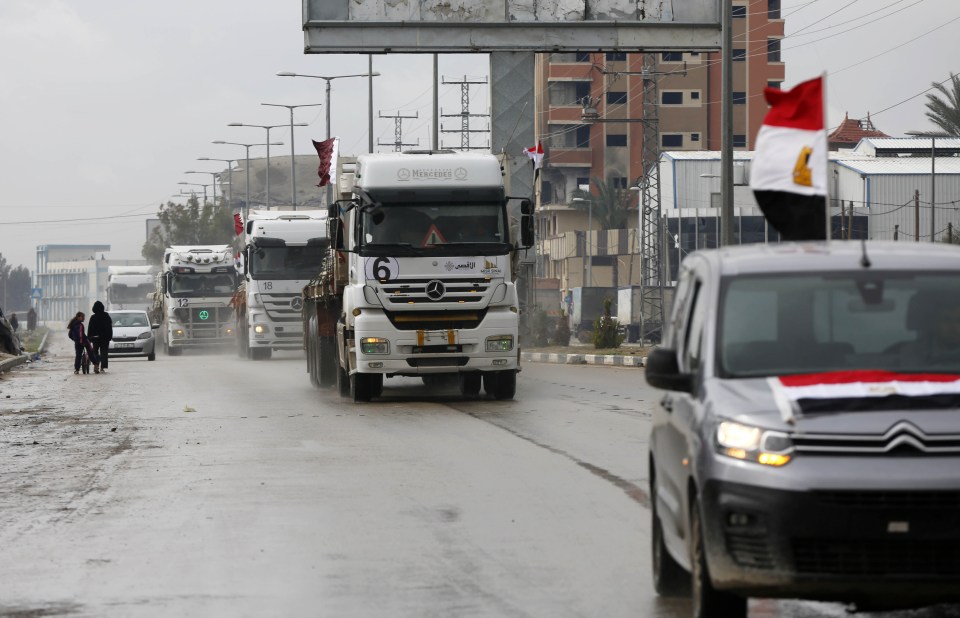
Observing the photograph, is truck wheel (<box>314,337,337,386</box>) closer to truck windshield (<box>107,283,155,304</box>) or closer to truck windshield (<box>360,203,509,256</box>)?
truck windshield (<box>360,203,509,256</box>)

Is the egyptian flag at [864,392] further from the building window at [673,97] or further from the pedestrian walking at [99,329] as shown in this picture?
the building window at [673,97]

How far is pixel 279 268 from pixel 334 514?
31631 mm

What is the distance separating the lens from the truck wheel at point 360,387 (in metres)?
23.3

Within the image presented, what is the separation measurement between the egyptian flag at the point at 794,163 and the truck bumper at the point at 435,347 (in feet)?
43.7

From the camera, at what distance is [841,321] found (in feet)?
22.3

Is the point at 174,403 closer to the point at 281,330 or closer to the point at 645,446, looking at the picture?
the point at 645,446

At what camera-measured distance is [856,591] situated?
5.84 meters

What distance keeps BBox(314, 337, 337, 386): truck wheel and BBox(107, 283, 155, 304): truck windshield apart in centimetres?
4742

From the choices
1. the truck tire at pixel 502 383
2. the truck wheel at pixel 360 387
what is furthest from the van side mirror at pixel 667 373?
the truck wheel at pixel 360 387

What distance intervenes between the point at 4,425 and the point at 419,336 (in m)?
5.38

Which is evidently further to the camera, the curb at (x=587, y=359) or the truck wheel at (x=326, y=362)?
the curb at (x=587, y=359)

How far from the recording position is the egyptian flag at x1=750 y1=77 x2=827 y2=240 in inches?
333

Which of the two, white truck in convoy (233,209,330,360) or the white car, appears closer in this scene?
white truck in convoy (233,209,330,360)

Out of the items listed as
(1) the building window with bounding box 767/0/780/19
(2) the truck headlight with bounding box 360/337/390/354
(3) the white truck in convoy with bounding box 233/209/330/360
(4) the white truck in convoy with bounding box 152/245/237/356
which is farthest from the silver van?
(1) the building window with bounding box 767/0/780/19
